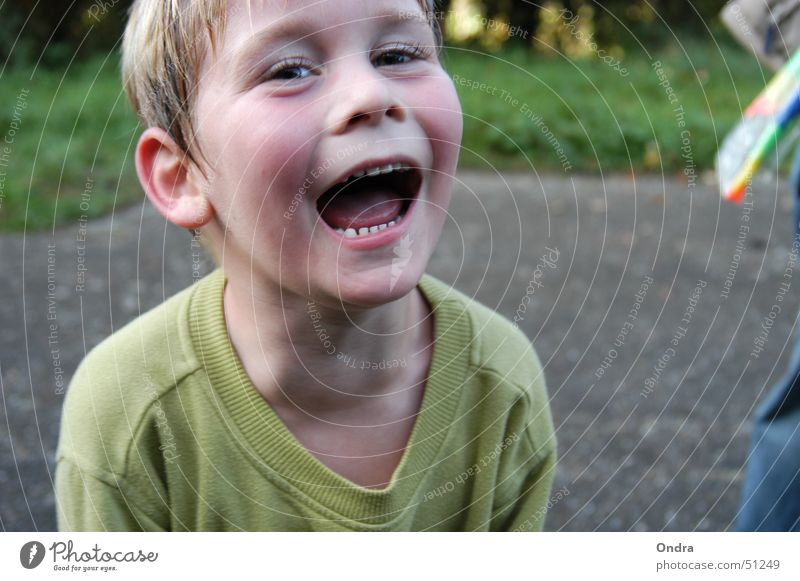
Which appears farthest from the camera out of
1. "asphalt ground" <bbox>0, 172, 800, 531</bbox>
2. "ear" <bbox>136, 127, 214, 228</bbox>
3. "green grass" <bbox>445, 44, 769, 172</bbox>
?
"green grass" <bbox>445, 44, 769, 172</bbox>

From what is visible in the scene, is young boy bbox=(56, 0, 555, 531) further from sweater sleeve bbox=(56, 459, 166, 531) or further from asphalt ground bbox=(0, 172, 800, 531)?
asphalt ground bbox=(0, 172, 800, 531)

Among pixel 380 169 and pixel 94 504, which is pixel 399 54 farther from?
pixel 94 504

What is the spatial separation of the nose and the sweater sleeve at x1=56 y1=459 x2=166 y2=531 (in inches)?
14.0

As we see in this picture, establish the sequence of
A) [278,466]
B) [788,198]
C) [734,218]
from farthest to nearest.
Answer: [788,198] → [734,218] → [278,466]

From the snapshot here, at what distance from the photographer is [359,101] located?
68 centimetres

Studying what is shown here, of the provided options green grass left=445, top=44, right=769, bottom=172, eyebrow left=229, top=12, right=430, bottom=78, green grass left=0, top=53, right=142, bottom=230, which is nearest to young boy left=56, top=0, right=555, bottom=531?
eyebrow left=229, top=12, right=430, bottom=78

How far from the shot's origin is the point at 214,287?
0.88 meters

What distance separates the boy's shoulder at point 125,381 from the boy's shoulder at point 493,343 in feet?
0.76

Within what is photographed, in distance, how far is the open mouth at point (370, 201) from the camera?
2.41 ft

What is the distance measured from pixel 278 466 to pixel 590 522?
0.53m

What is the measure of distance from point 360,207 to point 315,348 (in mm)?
146

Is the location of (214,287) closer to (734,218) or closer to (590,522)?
(590,522)

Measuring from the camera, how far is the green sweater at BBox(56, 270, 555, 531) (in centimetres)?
81
